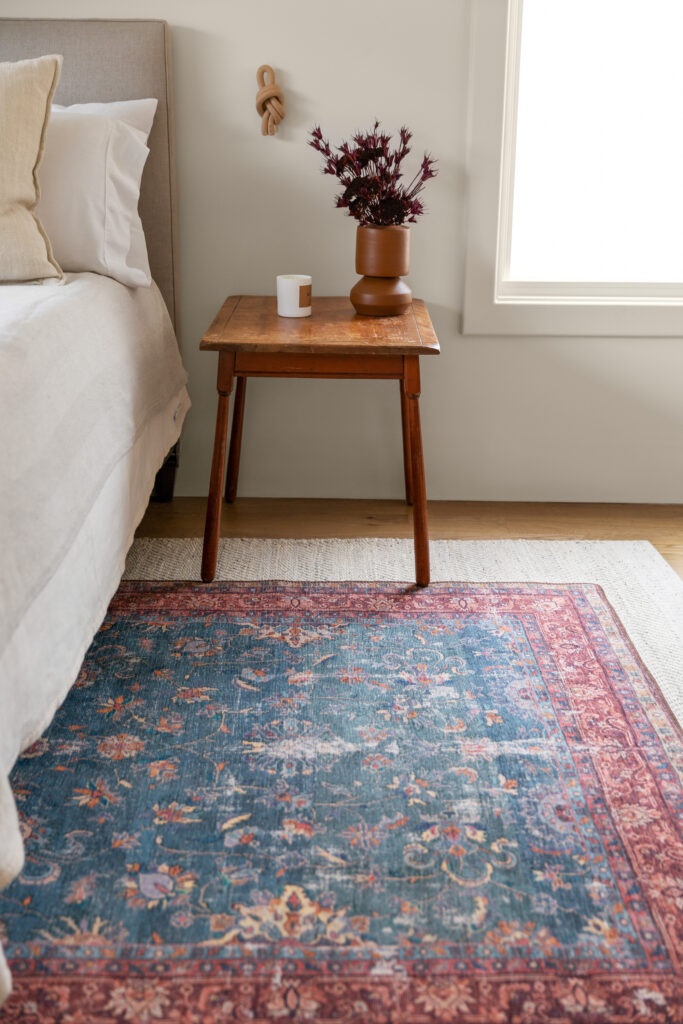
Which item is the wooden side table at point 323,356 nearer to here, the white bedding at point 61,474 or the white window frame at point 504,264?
the white bedding at point 61,474

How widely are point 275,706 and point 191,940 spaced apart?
1.80 feet

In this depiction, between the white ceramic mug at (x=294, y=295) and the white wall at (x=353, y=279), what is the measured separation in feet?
1.04

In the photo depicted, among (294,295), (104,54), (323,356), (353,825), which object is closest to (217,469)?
(323,356)

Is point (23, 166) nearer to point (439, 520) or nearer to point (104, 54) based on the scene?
point (104, 54)

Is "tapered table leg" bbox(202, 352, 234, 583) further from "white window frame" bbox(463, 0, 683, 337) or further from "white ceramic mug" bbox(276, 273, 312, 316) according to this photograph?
"white window frame" bbox(463, 0, 683, 337)

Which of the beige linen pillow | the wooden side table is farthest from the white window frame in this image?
the beige linen pillow

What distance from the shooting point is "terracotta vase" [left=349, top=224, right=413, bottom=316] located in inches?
88.3

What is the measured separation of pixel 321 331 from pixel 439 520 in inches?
28.2

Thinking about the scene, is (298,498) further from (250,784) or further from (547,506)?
(250,784)

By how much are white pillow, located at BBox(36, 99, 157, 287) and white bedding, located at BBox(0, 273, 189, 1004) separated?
70 mm

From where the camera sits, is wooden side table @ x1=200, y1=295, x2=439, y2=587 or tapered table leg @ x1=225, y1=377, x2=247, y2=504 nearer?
wooden side table @ x1=200, y1=295, x2=439, y2=587

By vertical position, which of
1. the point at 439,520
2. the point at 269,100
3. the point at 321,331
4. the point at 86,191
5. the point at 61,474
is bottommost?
the point at 439,520

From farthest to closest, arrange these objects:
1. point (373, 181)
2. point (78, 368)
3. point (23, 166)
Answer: point (373, 181) < point (23, 166) < point (78, 368)

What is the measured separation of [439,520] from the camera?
8.67 feet
